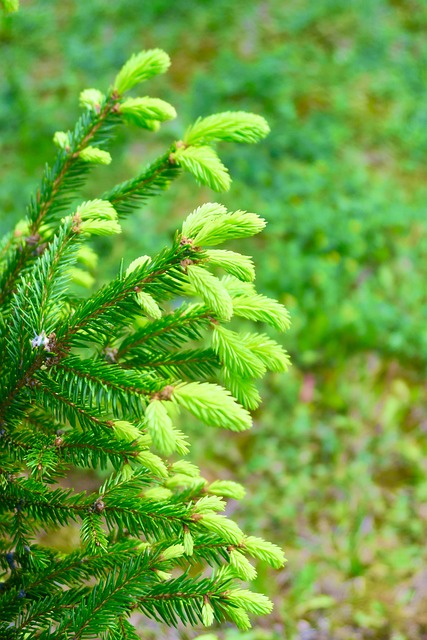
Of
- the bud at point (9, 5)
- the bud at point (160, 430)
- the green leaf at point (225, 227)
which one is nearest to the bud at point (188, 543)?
the bud at point (160, 430)

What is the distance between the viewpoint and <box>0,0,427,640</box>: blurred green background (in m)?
2.70

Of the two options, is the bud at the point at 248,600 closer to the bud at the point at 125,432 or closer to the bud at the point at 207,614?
the bud at the point at 207,614

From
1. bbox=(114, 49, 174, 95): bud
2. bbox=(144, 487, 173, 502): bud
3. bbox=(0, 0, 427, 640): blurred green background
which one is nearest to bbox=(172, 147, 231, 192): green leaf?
bbox=(114, 49, 174, 95): bud

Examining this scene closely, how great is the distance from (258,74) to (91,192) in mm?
1870

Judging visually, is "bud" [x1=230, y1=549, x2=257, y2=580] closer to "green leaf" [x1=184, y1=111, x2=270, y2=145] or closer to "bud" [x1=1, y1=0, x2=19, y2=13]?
"green leaf" [x1=184, y1=111, x2=270, y2=145]

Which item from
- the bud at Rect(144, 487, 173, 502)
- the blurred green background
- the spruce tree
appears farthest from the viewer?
the blurred green background

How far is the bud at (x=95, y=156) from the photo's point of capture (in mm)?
1304

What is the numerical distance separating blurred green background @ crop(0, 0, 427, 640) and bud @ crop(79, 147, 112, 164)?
1.69 m

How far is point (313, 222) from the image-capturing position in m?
4.10

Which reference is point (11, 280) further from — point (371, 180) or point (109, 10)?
point (109, 10)

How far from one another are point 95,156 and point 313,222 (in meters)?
2.96

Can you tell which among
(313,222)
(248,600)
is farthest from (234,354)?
(313,222)

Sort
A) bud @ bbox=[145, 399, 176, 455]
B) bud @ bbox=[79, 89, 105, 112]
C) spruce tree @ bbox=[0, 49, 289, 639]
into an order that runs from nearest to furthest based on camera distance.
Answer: bud @ bbox=[145, 399, 176, 455]
spruce tree @ bbox=[0, 49, 289, 639]
bud @ bbox=[79, 89, 105, 112]

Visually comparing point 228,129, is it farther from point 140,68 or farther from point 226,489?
point 226,489
